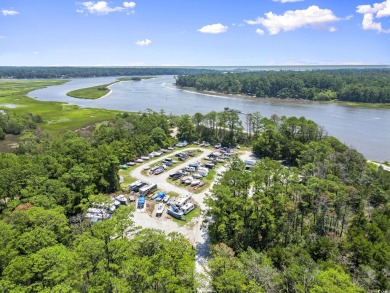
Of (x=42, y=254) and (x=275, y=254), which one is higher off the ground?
(x=42, y=254)

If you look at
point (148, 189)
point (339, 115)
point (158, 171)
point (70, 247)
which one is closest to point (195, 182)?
point (148, 189)

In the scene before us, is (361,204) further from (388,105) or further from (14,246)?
(388,105)

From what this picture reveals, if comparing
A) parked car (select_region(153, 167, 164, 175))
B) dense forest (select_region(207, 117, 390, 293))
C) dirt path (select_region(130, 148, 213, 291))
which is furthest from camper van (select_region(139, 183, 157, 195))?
dense forest (select_region(207, 117, 390, 293))

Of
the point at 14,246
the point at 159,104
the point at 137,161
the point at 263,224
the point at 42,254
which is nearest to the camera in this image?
the point at 42,254

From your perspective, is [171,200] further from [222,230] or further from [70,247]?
[70,247]

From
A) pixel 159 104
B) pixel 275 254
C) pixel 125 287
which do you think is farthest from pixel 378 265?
pixel 159 104

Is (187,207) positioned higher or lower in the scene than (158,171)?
lower

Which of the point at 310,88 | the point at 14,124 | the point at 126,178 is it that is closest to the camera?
the point at 126,178

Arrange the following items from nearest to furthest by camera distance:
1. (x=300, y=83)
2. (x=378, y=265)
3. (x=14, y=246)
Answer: (x=14, y=246) < (x=378, y=265) < (x=300, y=83)

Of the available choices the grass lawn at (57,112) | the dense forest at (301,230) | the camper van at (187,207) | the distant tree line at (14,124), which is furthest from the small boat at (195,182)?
the distant tree line at (14,124)
